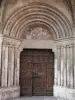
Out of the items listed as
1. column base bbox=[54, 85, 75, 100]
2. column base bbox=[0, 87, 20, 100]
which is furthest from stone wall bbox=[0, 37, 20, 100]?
column base bbox=[54, 85, 75, 100]

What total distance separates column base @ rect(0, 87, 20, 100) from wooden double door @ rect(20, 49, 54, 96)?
434 mm

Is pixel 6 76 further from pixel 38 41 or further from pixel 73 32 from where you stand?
pixel 73 32

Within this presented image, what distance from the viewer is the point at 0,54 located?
6383mm

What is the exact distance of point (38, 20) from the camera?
22.6 ft

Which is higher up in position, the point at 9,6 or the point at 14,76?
the point at 9,6

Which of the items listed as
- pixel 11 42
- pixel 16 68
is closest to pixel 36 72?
pixel 16 68

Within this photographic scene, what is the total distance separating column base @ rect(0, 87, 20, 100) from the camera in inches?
245

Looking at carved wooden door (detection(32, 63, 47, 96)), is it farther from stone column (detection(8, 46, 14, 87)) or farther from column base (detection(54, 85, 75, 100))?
stone column (detection(8, 46, 14, 87))

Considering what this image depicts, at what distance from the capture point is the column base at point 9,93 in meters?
6.23

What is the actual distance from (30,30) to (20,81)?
204cm

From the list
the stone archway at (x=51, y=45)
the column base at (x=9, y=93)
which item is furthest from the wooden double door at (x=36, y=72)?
the column base at (x=9, y=93)

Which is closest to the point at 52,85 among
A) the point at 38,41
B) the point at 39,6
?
the point at 38,41

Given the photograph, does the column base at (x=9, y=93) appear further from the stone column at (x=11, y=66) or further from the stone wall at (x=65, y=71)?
the stone wall at (x=65, y=71)

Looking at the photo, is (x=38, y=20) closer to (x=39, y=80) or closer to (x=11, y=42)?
(x=11, y=42)
